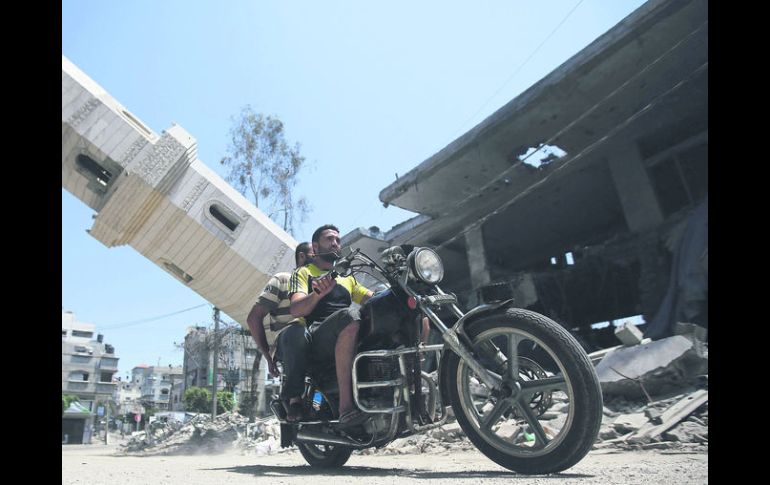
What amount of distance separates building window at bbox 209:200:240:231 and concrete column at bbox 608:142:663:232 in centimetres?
1160

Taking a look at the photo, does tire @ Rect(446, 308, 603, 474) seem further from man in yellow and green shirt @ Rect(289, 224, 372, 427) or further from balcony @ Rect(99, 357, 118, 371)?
balcony @ Rect(99, 357, 118, 371)

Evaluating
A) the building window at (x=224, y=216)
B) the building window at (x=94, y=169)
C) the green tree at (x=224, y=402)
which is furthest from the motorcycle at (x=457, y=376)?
the green tree at (x=224, y=402)

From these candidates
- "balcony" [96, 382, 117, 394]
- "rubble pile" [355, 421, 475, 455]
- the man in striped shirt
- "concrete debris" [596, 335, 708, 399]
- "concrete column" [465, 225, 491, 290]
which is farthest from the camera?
"balcony" [96, 382, 117, 394]

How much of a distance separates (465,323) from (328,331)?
920 mm

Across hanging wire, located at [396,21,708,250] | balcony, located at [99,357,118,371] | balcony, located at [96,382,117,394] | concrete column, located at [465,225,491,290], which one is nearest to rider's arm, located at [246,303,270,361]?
hanging wire, located at [396,21,708,250]

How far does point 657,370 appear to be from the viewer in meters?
6.15

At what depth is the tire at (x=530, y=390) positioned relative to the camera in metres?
2.29

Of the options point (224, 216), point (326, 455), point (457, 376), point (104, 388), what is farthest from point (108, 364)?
point (457, 376)

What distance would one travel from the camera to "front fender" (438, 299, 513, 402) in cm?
265

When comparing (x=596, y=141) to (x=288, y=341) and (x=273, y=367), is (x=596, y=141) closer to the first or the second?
(x=273, y=367)

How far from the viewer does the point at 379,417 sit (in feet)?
9.64

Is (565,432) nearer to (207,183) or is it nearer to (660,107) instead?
(660,107)
